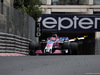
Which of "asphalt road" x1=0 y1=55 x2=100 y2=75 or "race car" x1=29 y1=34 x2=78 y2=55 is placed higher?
"race car" x1=29 y1=34 x2=78 y2=55

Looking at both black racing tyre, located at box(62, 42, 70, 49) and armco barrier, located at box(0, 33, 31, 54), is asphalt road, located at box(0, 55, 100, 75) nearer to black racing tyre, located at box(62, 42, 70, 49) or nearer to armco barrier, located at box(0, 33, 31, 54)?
armco barrier, located at box(0, 33, 31, 54)

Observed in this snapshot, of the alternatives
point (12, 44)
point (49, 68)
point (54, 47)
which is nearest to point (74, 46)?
point (54, 47)

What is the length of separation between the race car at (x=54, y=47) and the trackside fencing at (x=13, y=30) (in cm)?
105

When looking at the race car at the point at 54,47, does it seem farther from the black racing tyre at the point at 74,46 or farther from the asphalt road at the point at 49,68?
the asphalt road at the point at 49,68

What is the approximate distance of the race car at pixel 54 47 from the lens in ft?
54.9

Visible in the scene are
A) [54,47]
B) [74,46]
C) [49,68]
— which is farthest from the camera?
[54,47]

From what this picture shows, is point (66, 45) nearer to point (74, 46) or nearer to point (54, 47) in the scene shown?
point (74, 46)

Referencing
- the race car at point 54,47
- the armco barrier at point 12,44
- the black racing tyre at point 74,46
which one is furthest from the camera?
the race car at point 54,47

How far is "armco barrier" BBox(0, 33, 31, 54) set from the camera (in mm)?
15625

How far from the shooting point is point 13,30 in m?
16.8

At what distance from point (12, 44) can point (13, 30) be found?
2.75 ft

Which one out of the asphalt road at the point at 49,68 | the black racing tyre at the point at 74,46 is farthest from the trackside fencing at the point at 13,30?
the asphalt road at the point at 49,68

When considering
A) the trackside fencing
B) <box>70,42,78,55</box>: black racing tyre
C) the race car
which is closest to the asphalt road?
the trackside fencing

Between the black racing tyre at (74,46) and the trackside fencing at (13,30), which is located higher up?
the trackside fencing at (13,30)
